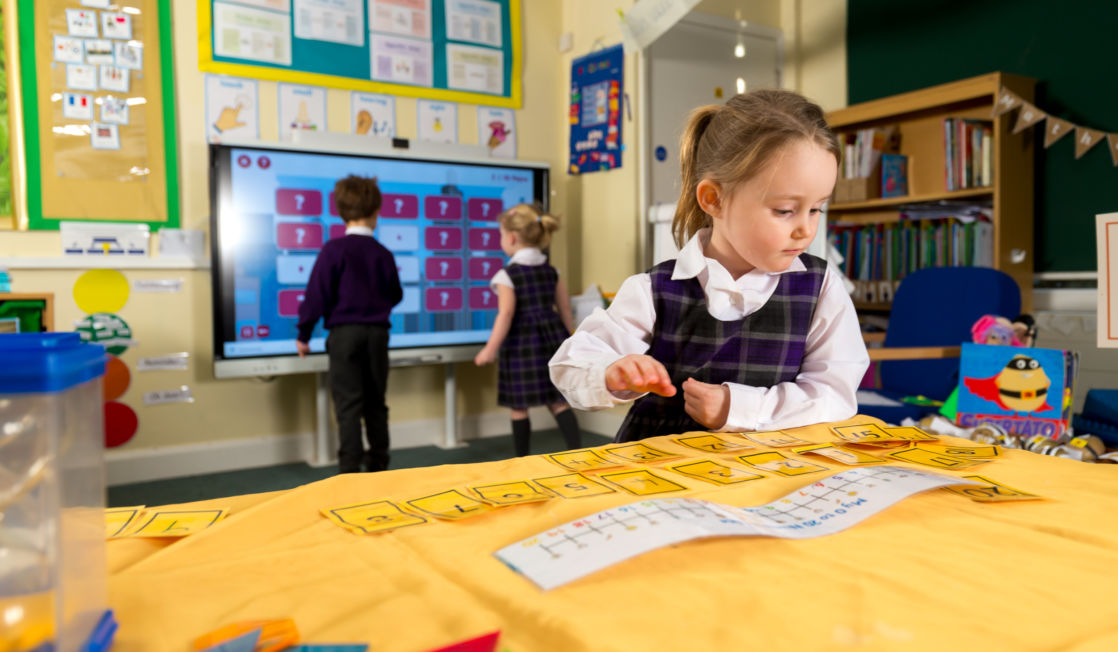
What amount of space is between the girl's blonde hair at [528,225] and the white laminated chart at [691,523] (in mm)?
2621

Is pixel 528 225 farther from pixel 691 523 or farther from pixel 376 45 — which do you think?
pixel 691 523

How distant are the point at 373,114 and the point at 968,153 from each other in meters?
2.66

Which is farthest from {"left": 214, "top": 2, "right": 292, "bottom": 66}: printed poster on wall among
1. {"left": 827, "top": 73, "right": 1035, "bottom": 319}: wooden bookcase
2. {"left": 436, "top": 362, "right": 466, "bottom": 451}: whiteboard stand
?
{"left": 827, "top": 73, "right": 1035, "bottom": 319}: wooden bookcase

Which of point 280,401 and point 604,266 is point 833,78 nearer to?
point 604,266

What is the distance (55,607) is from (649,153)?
3.70m

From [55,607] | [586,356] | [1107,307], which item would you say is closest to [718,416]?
[586,356]

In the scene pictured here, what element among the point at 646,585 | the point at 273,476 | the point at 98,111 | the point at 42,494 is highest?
the point at 98,111

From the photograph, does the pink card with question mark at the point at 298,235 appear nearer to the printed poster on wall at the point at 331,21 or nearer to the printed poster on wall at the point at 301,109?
the printed poster on wall at the point at 301,109

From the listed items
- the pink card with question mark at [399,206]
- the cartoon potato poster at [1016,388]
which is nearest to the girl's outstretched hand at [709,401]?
the cartoon potato poster at [1016,388]

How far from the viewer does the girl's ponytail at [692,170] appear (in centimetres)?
131

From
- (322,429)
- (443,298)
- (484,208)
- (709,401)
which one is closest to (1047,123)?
(484,208)

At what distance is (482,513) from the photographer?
2.07 feet

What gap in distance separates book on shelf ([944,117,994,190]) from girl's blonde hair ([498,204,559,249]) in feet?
5.58

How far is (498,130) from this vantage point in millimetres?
4055
